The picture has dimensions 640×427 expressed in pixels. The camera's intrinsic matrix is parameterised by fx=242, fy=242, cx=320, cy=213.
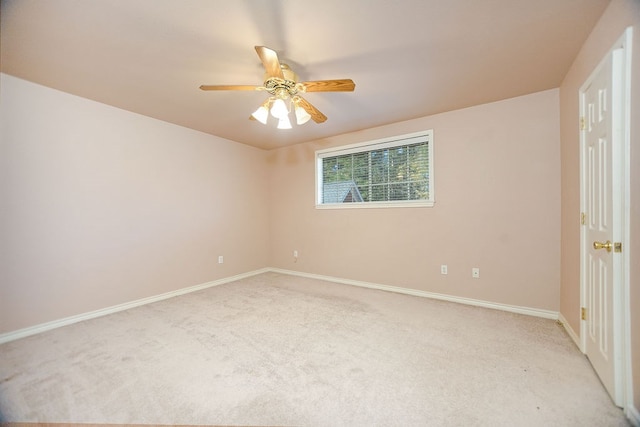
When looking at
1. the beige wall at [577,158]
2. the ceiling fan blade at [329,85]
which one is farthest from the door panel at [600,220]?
the ceiling fan blade at [329,85]

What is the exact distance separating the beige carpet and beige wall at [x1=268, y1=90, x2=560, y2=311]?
0.46 metres

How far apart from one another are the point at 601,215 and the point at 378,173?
2446 millimetres

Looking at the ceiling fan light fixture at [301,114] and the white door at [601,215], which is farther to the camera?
the ceiling fan light fixture at [301,114]

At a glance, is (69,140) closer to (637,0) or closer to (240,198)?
(240,198)

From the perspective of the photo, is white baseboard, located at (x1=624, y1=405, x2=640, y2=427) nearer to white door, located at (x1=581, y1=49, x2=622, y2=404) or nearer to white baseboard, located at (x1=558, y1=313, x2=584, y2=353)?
white door, located at (x1=581, y1=49, x2=622, y2=404)

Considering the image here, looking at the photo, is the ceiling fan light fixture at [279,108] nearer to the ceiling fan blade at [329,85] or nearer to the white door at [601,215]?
the ceiling fan blade at [329,85]

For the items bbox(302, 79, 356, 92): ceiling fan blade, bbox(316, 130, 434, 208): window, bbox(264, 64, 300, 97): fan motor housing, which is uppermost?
bbox(264, 64, 300, 97): fan motor housing

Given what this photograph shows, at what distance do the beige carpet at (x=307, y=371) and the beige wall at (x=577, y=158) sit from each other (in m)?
0.42

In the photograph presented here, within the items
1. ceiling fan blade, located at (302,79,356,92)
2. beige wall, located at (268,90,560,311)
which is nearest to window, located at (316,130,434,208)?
beige wall, located at (268,90,560,311)

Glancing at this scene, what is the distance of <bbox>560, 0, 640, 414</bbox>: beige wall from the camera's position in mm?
1226

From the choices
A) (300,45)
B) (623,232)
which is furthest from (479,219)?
(300,45)

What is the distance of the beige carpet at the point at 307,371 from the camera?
1344 mm

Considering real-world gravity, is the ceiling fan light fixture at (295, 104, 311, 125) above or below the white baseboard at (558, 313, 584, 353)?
above

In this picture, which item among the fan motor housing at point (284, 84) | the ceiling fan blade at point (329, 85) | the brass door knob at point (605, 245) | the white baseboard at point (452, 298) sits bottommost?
the white baseboard at point (452, 298)
